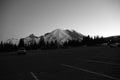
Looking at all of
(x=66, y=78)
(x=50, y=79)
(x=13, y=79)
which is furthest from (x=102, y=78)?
(x=13, y=79)

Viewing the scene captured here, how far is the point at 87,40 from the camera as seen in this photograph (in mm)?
137625

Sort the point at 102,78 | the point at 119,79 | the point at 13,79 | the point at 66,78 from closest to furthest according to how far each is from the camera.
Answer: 1. the point at 119,79
2. the point at 102,78
3. the point at 66,78
4. the point at 13,79

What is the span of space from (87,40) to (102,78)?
135m

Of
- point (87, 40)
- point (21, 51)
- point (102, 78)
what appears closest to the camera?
point (102, 78)

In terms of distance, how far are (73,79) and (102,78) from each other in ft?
4.43

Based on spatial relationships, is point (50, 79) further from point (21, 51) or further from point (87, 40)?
point (87, 40)

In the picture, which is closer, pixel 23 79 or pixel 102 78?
pixel 102 78

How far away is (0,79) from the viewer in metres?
6.68

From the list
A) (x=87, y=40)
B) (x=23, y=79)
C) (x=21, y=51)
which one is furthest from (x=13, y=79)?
(x=87, y=40)

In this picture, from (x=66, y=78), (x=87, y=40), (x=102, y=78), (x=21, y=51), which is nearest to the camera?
(x=102, y=78)

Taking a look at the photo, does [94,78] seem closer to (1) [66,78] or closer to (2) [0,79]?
(1) [66,78]

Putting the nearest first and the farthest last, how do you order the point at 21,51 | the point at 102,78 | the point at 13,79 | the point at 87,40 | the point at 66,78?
the point at 102,78 → the point at 66,78 → the point at 13,79 → the point at 21,51 → the point at 87,40

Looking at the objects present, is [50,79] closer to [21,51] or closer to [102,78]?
[102,78]

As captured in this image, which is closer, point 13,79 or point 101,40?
point 13,79
